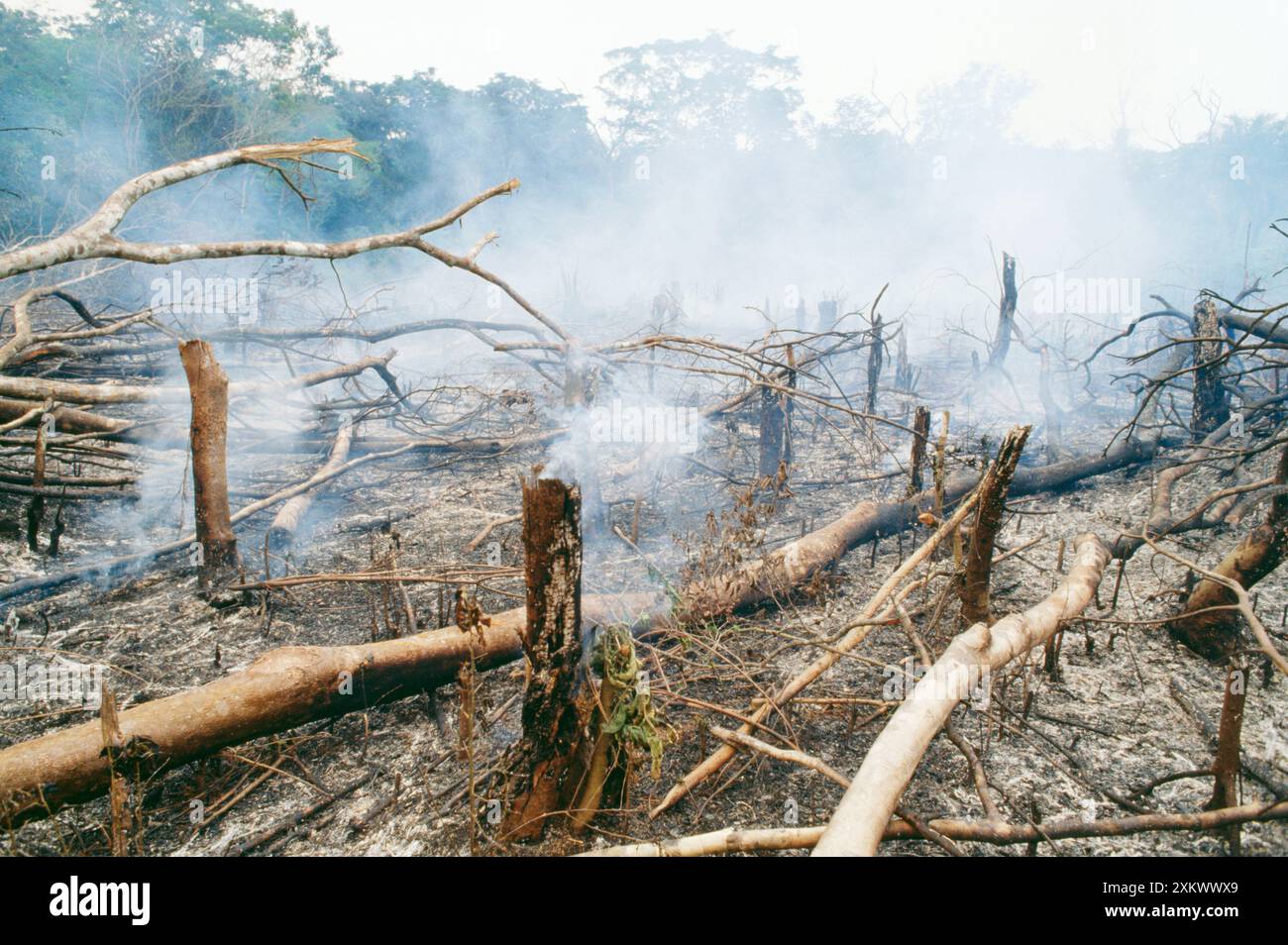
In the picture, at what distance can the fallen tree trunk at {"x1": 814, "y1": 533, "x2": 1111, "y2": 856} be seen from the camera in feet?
5.21

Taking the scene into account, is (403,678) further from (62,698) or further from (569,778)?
(62,698)

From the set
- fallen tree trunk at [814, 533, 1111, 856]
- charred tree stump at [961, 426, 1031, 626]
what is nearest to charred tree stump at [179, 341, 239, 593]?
fallen tree trunk at [814, 533, 1111, 856]

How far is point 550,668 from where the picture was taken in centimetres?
198

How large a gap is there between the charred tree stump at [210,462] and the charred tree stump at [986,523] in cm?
400

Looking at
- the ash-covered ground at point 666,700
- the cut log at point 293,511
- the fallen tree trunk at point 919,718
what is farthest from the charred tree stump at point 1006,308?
the cut log at point 293,511

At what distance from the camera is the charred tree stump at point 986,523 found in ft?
8.05

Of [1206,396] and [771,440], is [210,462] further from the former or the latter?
[1206,396]

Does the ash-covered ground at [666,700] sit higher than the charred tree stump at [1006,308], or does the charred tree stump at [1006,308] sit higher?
the charred tree stump at [1006,308]

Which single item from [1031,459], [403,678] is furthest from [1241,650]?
[1031,459]

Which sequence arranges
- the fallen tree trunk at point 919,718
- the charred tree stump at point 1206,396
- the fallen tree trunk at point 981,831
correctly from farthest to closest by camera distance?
the charred tree stump at point 1206,396 → the fallen tree trunk at point 981,831 → the fallen tree trunk at point 919,718

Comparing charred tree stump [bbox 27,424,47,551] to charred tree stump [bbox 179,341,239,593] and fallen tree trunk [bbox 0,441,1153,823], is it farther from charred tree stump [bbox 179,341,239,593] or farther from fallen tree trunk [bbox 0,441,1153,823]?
charred tree stump [bbox 179,341,239,593]

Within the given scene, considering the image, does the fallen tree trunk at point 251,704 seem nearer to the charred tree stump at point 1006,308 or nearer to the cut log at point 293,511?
the cut log at point 293,511

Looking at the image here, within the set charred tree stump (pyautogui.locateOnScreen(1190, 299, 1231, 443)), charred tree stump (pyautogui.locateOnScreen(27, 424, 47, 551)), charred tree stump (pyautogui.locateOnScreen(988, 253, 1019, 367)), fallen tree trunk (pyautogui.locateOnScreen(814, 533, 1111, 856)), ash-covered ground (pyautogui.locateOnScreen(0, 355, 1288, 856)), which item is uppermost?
charred tree stump (pyautogui.locateOnScreen(988, 253, 1019, 367))

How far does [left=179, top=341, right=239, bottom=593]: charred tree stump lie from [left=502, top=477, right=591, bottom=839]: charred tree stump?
2759 mm
